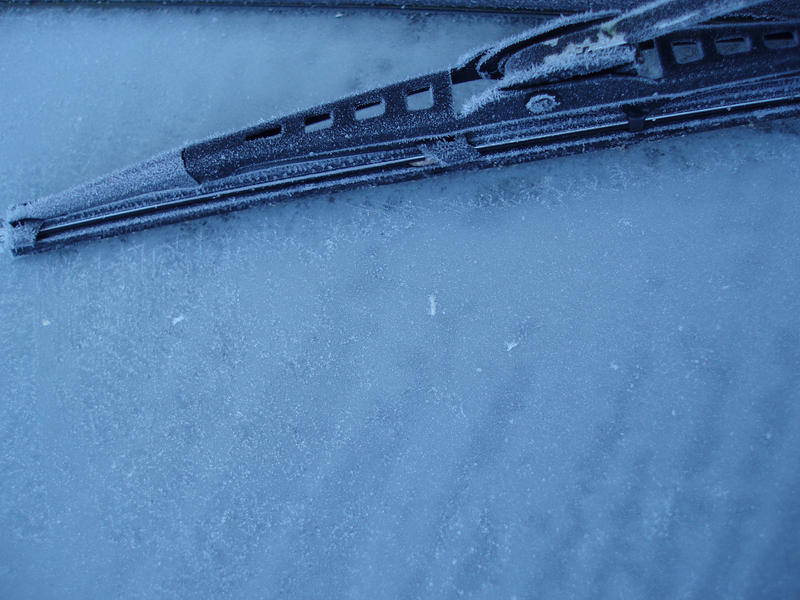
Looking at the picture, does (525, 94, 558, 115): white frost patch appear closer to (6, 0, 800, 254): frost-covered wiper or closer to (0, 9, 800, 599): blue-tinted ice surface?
(6, 0, 800, 254): frost-covered wiper

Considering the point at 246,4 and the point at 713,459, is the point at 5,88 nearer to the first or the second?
the point at 246,4

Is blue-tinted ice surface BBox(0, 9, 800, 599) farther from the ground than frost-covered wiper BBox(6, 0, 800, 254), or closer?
closer

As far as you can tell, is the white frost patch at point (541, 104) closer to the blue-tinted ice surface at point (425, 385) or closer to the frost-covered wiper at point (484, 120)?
the frost-covered wiper at point (484, 120)

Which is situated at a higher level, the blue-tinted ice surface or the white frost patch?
the white frost patch

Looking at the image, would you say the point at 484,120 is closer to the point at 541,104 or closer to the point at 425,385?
the point at 541,104

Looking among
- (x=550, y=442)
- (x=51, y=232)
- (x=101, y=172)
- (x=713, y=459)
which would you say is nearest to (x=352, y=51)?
(x=101, y=172)

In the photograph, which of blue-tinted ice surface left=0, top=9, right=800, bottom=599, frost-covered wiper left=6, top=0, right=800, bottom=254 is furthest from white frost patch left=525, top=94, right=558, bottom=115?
blue-tinted ice surface left=0, top=9, right=800, bottom=599
